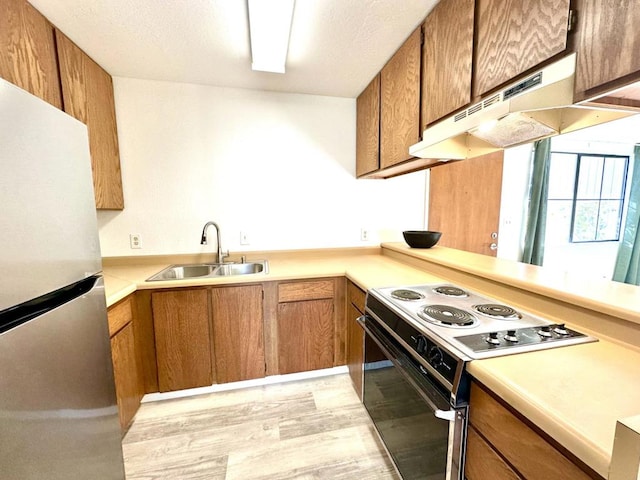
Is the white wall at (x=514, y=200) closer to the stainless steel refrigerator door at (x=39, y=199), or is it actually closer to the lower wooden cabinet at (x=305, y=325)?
the lower wooden cabinet at (x=305, y=325)

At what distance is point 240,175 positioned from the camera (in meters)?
2.32

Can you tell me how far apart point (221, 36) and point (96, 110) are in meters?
1.03

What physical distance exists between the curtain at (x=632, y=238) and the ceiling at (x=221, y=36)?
3842 mm

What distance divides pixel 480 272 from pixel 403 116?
3.39 feet

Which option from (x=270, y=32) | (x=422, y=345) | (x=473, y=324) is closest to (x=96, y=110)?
(x=270, y=32)

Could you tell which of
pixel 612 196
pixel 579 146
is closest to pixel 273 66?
pixel 579 146

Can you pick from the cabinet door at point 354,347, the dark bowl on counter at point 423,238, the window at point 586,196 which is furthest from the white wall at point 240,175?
the window at point 586,196

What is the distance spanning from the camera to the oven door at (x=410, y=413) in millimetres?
864

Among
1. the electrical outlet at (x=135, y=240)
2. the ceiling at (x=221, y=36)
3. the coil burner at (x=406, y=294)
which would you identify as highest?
the ceiling at (x=221, y=36)

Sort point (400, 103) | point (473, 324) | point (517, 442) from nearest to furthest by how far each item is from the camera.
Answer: point (517, 442), point (473, 324), point (400, 103)

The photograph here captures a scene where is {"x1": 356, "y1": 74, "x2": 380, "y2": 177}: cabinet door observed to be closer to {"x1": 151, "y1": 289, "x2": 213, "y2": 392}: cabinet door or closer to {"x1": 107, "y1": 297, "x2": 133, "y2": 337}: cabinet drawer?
{"x1": 151, "y1": 289, "x2": 213, "y2": 392}: cabinet door

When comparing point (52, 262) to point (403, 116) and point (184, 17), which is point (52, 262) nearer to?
point (184, 17)

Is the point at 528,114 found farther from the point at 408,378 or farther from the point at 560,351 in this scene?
the point at 408,378

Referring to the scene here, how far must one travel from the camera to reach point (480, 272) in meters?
1.44
